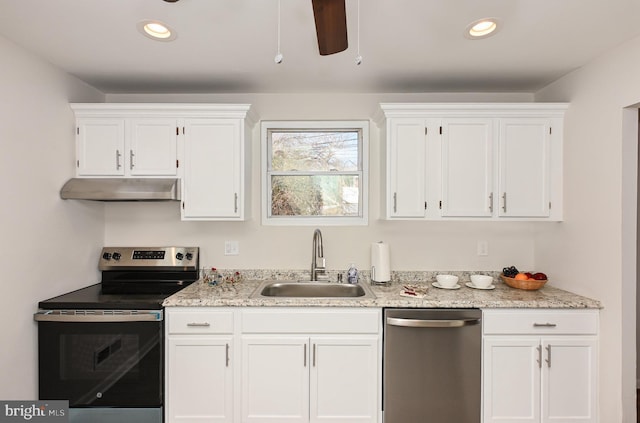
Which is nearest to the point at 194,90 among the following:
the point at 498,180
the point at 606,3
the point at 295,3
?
the point at 295,3

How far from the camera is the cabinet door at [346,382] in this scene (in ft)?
6.88

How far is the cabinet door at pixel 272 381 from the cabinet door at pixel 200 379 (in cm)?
11

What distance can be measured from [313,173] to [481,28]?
1514 mm

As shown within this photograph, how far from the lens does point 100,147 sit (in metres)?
2.41

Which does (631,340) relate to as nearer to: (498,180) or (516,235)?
(516,235)

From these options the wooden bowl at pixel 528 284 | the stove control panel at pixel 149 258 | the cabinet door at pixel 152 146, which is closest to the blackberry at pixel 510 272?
the wooden bowl at pixel 528 284

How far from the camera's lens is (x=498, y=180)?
240 cm

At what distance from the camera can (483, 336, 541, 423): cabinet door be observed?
2.08 meters

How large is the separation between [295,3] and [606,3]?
1.45m

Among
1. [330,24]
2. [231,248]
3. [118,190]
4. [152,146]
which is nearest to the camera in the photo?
[330,24]

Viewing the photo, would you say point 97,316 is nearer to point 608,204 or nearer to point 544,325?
point 544,325

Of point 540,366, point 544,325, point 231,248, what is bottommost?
point 540,366

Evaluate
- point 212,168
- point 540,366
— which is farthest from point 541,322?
point 212,168

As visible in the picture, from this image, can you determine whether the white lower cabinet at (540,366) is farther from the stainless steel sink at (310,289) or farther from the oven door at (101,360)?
the oven door at (101,360)
